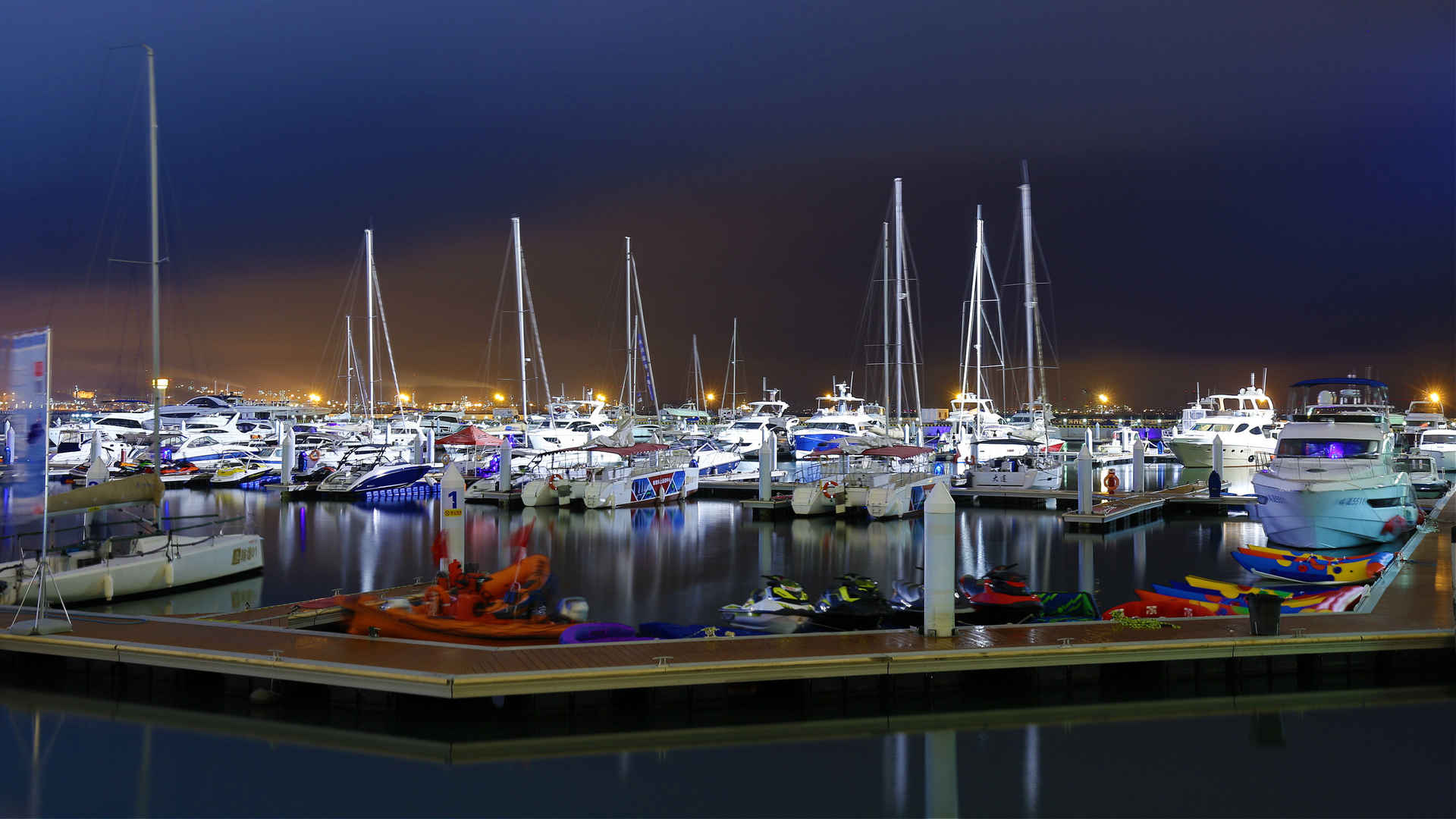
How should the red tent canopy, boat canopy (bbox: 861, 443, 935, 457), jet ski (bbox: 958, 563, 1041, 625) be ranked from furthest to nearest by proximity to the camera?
the red tent canopy < boat canopy (bbox: 861, 443, 935, 457) < jet ski (bbox: 958, 563, 1041, 625)

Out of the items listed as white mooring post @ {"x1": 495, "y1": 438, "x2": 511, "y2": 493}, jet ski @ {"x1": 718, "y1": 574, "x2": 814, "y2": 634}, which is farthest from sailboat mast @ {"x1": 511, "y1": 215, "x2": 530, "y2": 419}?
jet ski @ {"x1": 718, "y1": 574, "x2": 814, "y2": 634}

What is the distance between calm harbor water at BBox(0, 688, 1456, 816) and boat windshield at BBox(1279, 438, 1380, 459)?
47.4ft

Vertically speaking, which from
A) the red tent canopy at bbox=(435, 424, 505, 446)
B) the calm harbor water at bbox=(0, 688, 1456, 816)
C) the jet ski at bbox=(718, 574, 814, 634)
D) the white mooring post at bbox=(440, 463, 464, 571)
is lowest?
the calm harbor water at bbox=(0, 688, 1456, 816)

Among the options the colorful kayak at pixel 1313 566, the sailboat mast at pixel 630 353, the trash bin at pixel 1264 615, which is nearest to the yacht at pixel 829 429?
the sailboat mast at pixel 630 353

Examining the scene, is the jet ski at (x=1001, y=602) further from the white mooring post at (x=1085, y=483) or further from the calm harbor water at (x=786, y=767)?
the white mooring post at (x=1085, y=483)

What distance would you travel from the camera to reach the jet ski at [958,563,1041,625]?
17250mm

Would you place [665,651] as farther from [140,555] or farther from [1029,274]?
[1029,274]

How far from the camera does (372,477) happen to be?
155 ft

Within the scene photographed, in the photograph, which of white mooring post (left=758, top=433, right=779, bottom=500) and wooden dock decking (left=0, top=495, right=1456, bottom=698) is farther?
white mooring post (left=758, top=433, right=779, bottom=500)

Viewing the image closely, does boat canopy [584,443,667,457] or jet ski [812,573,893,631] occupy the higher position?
boat canopy [584,443,667,457]

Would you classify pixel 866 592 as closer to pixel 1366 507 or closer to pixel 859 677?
pixel 859 677

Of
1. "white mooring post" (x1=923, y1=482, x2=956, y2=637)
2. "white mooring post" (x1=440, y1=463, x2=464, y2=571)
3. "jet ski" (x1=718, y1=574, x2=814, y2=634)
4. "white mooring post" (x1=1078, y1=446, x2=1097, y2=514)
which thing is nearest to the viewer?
"white mooring post" (x1=923, y1=482, x2=956, y2=637)

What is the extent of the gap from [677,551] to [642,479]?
41.5 feet

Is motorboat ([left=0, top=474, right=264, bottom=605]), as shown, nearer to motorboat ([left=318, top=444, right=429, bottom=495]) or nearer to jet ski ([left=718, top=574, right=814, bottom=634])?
jet ski ([left=718, top=574, right=814, bottom=634])
